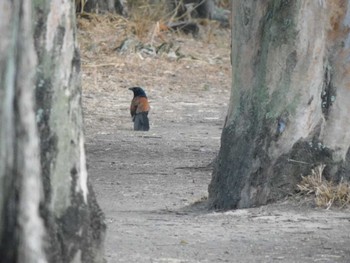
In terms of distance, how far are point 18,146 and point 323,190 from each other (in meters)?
4.19

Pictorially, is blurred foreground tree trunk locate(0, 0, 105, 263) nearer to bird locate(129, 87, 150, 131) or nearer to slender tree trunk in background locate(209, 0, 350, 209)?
slender tree trunk in background locate(209, 0, 350, 209)

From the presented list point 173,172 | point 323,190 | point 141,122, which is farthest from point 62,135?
point 141,122

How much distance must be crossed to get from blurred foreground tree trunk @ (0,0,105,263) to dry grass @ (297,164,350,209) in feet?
11.6

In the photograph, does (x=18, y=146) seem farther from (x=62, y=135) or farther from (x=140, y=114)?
(x=140, y=114)

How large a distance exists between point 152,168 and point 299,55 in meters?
3.53

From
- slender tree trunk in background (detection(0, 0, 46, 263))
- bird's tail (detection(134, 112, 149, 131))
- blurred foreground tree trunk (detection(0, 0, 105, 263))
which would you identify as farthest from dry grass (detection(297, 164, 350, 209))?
bird's tail (detection(134, 112, 149, 131))

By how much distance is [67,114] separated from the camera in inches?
242

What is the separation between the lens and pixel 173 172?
1269 cm

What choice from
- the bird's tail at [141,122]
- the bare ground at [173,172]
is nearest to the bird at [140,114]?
the bird's tail at [141,122]

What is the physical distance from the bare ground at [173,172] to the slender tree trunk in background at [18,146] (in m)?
1.82

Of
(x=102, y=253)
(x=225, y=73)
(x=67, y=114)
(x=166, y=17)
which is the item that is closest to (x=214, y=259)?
(x=102, y=253)

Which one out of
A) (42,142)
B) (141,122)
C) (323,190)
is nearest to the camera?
(42,142)

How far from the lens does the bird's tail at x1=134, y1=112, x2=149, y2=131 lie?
15.5 metres

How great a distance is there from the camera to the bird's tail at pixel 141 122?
15523 mm
